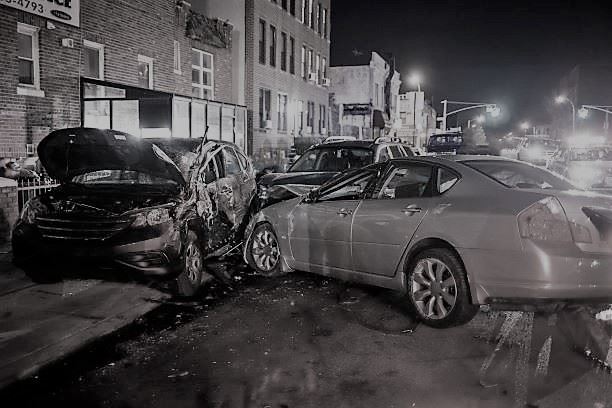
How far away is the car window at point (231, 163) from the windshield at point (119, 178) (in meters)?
1.34

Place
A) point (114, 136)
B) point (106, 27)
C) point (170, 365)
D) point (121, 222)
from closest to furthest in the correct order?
point (170, 365) → point (121, 222) → point (114, 136) → point (106, 27)

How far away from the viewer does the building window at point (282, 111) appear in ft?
102

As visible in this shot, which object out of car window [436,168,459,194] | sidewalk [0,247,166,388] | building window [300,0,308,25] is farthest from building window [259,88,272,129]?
car window [436,168,459,194]

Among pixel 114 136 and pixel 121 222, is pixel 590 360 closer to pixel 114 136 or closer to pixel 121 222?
pixel 121 222

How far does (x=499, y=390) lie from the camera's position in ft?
15.1

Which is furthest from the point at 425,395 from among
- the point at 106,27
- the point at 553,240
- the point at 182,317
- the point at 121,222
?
the point at 106,27

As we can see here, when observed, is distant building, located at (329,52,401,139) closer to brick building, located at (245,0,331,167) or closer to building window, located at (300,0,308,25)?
brick building, located at (245,0,331,167)

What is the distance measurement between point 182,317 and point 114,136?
86.5 inches

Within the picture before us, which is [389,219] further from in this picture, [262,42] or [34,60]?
[262,42]

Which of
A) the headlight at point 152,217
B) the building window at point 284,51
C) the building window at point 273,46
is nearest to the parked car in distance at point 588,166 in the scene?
the headlight at point 152,217

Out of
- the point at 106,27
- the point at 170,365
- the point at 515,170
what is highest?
the point at 106,27

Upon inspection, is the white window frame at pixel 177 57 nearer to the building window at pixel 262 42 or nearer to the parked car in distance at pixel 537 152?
the building window at pixel 262 42

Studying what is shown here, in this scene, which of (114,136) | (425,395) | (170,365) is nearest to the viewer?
(425,395)

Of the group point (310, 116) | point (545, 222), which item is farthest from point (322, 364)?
point (310, 116)
